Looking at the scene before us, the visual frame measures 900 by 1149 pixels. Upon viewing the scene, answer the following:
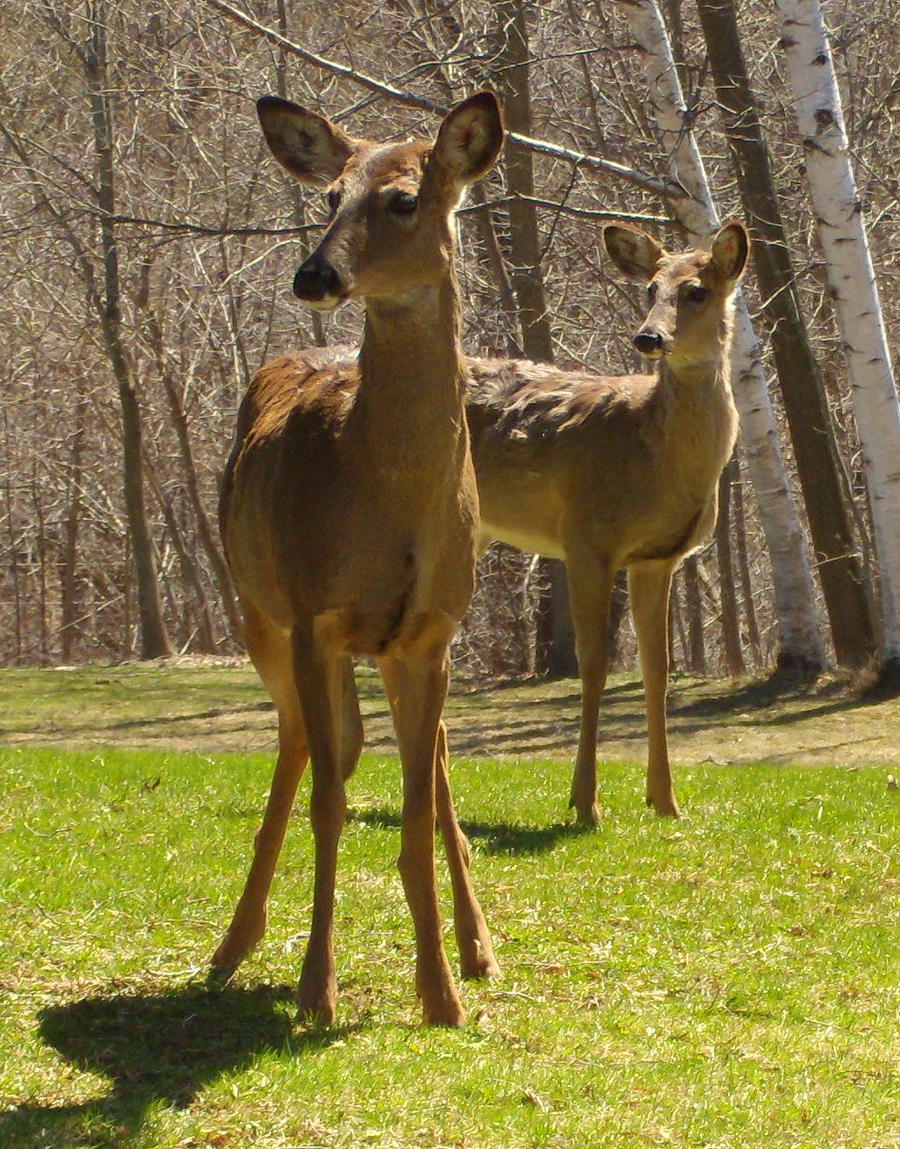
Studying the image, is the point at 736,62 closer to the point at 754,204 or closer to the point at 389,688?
the point at 754,204

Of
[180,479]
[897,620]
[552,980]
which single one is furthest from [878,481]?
[180,479]

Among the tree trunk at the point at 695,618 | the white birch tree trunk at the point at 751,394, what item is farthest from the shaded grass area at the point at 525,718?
the tree trunk at the point at 695,618

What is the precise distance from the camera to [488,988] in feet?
20.1

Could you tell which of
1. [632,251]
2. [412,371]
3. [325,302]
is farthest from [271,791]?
[632,251]

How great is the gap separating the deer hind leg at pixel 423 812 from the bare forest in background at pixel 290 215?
10.2 m

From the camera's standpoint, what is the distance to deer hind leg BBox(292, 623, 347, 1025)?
564cm

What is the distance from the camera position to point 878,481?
14234mm

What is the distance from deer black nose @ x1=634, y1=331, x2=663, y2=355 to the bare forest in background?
6245 millimetres

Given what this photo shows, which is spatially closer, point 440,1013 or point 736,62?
point 440,1013

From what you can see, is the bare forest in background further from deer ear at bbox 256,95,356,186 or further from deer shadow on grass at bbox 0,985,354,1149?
deer shadow on grass at bbox 0,985,354,1149

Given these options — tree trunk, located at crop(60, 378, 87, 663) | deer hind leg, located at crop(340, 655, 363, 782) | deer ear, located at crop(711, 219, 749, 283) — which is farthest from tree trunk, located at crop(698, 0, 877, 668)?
tree trunk, located at crop(60, 378, 87, 663)

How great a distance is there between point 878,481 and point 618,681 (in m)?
3.90

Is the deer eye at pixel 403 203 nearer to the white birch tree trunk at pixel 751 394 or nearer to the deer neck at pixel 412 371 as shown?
the deer neck at pixel 412 371

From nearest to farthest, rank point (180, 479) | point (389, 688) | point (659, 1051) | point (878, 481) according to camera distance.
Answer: point (659, 1051), point (389, 688), point (878, 481), point (180, 479)
